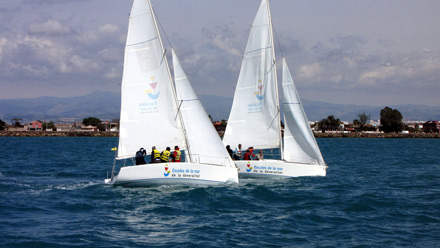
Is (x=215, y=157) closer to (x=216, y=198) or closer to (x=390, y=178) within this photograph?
(x=216, y=198)

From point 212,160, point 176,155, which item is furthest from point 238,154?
point 176,155

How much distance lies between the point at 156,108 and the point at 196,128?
1.96m

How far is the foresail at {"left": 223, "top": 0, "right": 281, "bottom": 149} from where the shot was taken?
29.1 metres

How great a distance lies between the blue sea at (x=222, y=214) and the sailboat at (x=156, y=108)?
6.29 feet

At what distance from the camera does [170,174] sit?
2172 centimetres

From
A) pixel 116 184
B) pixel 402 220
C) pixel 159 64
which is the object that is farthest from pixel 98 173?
pixel 402 220

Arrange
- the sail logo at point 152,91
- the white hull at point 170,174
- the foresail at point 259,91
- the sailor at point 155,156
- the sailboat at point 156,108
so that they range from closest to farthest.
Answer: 1. the white hull at point 170,174
2. the sailor at point 155,156
3. the sailboat at point 156,108
4. the sail logo at point 152,91
5. the foresail at point 259,91

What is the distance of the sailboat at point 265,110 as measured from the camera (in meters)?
28.2

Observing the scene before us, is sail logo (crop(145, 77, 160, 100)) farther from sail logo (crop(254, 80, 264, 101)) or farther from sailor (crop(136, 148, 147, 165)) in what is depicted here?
sail logo (crop(254, 80, 264, 101))

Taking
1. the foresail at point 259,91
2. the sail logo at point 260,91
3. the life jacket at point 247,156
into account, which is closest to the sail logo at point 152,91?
the life jacket at point 247,156

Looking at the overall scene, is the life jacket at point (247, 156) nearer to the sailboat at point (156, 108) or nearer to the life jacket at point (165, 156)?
the sailboat at point (156, 108)

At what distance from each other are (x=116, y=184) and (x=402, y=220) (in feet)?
38.2

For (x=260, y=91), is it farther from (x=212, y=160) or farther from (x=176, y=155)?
(x=176, y=155)

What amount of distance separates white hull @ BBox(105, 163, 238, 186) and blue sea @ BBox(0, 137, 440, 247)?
1.13ft
